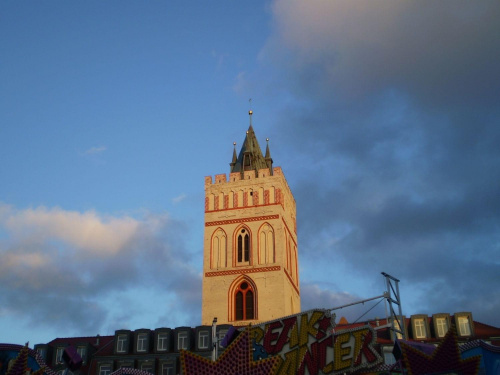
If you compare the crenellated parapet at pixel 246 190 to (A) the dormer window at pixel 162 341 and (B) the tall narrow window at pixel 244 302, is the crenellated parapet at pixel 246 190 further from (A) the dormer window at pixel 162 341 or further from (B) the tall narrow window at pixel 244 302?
(A) the dormer window at pixel 162 341

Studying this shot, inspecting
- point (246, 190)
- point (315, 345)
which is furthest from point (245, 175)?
point (315, 345)

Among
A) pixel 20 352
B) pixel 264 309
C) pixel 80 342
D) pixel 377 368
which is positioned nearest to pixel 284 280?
pixel 264 309

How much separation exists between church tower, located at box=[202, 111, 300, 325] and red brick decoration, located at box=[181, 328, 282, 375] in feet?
89.1

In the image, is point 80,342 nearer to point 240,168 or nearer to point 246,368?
point 240,168

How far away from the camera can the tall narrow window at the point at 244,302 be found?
5275 centimetres

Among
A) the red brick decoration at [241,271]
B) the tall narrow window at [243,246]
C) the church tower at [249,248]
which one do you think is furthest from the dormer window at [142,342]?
the tall narrow window at [243,246]

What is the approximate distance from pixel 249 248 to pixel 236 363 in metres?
31.2

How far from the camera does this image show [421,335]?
45.4 m

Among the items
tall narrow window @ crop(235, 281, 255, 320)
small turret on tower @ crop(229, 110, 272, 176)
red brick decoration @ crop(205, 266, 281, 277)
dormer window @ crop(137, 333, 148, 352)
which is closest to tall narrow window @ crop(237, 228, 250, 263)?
red brick decoration @ crop(205, 266, 281, 277)

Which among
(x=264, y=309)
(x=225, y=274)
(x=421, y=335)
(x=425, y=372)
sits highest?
(x=225, y=274)

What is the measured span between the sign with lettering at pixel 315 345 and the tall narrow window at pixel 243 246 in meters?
25.5

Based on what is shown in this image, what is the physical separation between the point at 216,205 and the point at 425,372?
35.4 meters

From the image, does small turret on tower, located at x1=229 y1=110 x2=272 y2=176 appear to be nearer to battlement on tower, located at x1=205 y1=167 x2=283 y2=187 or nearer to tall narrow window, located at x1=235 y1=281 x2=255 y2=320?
battlement on tower, located at x1=205 y1=167 x2=283 y2=187

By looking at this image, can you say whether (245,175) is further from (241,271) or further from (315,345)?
(315,345)
